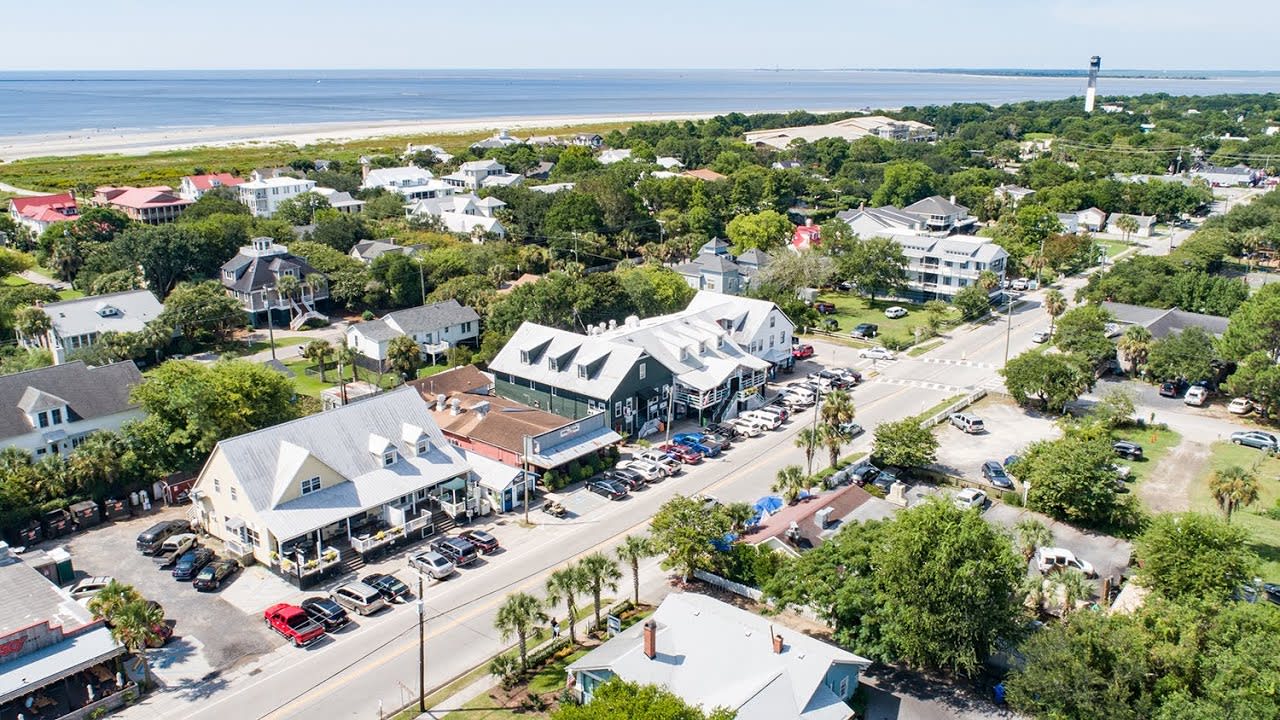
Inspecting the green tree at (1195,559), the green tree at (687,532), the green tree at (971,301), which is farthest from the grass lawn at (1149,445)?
the green tree at (687,532)

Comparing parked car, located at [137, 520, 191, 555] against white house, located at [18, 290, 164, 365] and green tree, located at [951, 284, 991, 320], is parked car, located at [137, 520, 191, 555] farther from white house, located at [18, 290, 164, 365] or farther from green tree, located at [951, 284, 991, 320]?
green tree, located at [951, 284, 991, 320]

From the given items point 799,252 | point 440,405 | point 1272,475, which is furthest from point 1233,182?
point 440,405

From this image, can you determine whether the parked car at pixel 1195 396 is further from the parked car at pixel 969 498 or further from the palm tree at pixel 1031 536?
the palm tree at pixel 1031 536

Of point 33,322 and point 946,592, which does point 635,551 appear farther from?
point 33,322

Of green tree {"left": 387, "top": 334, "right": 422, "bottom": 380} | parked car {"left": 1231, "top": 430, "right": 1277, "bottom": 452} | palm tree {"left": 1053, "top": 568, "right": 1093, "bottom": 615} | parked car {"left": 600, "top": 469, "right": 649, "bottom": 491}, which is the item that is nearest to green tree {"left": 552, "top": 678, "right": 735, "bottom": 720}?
palm tree {"left": 1053, "top": 568, "right": 1093, "bottom": 615}

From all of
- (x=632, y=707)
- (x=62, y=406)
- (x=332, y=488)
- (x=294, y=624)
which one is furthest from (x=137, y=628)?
(x=62, y=406)
